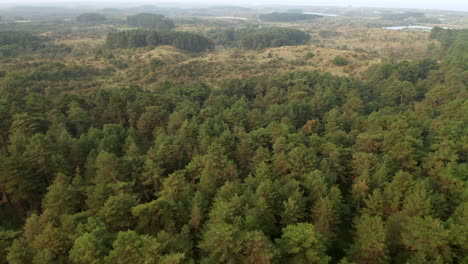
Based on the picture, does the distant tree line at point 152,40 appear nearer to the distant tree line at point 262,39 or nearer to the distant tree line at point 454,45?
the distant tree line at point 262,39

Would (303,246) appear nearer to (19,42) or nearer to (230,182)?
(230,182)

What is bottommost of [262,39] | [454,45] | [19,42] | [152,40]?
[19,42]

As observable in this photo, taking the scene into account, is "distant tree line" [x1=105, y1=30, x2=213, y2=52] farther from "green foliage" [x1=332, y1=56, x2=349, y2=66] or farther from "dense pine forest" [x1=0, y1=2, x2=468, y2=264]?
"dense pine forest" [x1=0, y1=2, x2=468, y2=264]

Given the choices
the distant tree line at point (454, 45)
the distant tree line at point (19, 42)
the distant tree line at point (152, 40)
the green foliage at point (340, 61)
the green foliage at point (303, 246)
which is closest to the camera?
the green foliage at point (303, 246)

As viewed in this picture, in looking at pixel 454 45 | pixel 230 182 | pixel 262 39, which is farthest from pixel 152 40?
pixel 454 45

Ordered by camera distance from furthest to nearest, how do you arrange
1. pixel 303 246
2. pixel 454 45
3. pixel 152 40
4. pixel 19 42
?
pixel 152 40
pixel 19 42
pixel 454 45
pixel 303 246

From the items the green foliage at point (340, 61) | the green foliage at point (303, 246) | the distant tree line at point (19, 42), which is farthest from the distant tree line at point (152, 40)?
the green foliage at point (303, 246)
